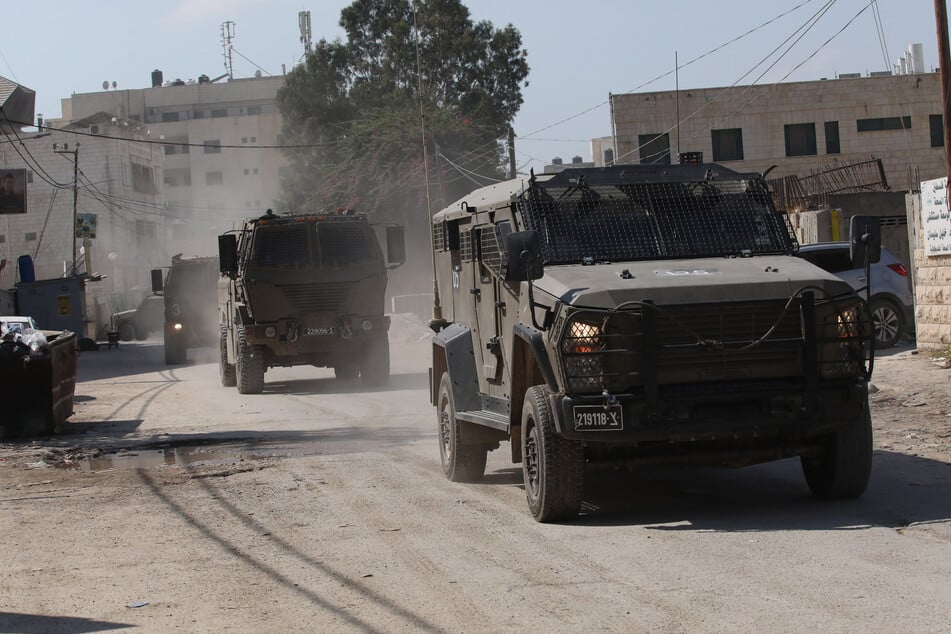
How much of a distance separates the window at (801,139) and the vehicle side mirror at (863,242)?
4148 centimetres

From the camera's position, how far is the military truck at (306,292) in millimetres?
19703

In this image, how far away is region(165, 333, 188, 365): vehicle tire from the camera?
29844mm

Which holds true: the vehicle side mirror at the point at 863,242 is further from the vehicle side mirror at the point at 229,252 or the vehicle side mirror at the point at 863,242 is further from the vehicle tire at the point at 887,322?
the vehicle side mirror at the point at 229,252

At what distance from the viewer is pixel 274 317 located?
779 inches

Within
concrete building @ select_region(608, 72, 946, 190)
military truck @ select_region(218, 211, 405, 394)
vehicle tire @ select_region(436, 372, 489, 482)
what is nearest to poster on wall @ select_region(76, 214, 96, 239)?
concrete building @ select_region(608, 72, 946, 190)

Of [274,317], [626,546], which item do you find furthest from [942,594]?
[274,317]

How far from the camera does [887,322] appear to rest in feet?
64.7

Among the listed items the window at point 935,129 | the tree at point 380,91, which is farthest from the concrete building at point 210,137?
the window at point 935,129

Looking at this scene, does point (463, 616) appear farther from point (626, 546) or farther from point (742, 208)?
point (742, 208)

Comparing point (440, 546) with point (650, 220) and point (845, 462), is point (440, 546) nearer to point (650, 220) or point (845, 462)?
point (845, 462)

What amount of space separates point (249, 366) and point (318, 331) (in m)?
1.26

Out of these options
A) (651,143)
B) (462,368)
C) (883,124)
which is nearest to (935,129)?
(883,124)

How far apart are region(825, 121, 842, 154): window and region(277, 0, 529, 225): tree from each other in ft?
42.2

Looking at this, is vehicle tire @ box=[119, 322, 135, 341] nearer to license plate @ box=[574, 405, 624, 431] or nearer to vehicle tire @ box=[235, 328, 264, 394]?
vehicle tire @ box=[235, 328, 264, 394]
